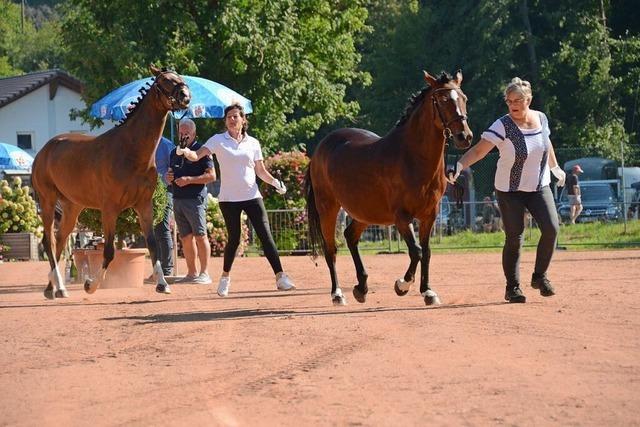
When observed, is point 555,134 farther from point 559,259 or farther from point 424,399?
point 424,399

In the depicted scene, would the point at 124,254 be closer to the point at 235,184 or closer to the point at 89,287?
the point at 89,287

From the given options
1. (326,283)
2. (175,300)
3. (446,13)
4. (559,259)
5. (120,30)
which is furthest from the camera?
(446,13)

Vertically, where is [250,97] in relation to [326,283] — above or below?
above

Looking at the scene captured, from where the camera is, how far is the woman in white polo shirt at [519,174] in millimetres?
11914

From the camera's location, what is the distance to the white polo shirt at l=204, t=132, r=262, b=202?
13617 millimetres

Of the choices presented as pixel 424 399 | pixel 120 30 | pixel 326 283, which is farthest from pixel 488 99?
pixel 424 399

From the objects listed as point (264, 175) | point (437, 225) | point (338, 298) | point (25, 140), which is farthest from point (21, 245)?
point (25, 140)

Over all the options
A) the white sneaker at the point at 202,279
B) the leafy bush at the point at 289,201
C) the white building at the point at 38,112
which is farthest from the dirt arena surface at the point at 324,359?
the white building at the point at 38,112

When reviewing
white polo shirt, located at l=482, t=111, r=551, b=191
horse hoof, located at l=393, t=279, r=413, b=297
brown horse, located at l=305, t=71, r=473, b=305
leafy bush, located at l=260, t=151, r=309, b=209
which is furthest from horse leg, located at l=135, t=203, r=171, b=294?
leafy bush, located at l=260, t=151, r=309, b=209

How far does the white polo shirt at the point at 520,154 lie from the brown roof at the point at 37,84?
45782mm

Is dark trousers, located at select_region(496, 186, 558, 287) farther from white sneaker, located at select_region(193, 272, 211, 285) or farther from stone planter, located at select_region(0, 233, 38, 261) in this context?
stone planter, located at select_region(0, 233, 38, 261)

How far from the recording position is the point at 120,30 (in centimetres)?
3356

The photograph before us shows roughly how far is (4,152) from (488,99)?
78.0 ft

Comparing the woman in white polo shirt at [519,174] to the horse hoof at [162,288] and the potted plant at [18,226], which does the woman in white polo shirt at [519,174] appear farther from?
the potted plant at [18,226]
